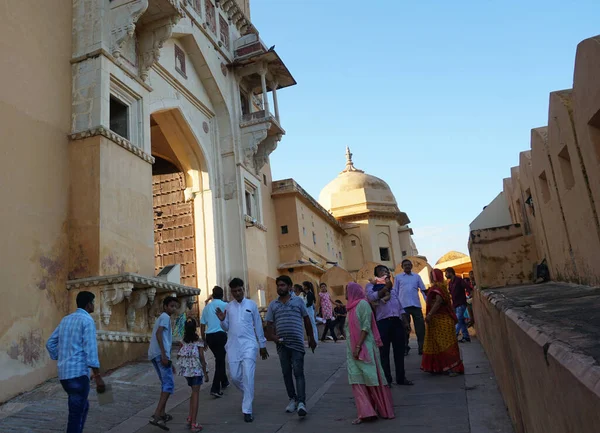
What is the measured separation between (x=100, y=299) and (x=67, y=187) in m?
1.87

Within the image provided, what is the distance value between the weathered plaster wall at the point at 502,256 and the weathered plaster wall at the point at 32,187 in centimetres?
688

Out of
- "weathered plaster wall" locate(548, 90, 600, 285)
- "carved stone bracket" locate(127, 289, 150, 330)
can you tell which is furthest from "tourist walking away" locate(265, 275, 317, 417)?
"carved stone bracket" locate(127, 289, 150, 330)

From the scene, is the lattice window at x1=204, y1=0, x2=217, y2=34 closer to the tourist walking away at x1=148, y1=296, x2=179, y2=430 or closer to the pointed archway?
the pointed archway

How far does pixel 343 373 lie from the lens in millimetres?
7250

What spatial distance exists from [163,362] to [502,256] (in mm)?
6501

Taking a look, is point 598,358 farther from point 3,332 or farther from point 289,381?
point 3,332

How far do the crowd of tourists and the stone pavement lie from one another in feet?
0.59

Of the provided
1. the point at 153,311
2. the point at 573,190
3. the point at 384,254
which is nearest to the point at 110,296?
the point at 153,311

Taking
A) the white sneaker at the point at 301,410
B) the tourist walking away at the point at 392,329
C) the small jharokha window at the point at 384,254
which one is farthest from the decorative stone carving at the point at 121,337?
the small jharokha window at the point at 384,254

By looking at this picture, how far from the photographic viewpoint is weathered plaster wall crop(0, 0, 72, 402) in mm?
6801

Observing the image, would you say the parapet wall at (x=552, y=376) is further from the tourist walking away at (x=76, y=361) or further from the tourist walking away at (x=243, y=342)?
the tourist walking away at (x=76, y=361)

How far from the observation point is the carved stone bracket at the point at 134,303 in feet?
26.8

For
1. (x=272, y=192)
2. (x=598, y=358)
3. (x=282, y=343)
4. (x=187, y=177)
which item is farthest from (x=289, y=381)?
(x=272, y=192)

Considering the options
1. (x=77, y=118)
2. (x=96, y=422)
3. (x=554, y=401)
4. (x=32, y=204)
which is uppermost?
(x=77, y=118)
